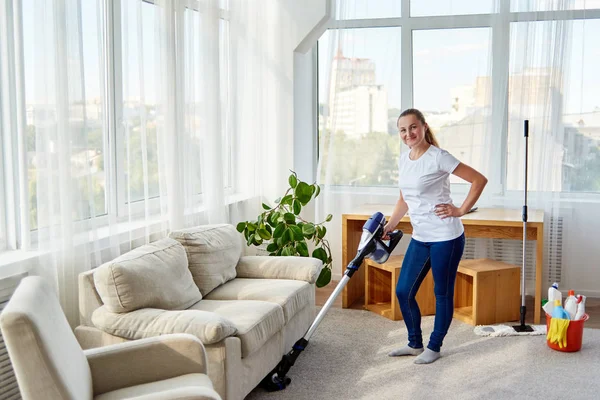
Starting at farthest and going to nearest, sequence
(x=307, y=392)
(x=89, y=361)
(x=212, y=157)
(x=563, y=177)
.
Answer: (x=563, y=177) < (x=212, y=157) < (x=307, y=392) < (x=89, y=361)

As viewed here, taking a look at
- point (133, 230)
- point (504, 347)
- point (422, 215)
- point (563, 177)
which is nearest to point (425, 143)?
point (422, 215)

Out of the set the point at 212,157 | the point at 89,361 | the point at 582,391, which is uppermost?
the point at 212,157

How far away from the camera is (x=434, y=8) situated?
5.69 metres

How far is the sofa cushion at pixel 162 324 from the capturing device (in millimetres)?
2928

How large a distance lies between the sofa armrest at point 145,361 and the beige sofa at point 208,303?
313 mm

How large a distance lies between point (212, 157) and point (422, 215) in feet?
5.28

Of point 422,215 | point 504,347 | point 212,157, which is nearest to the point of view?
point 422,215

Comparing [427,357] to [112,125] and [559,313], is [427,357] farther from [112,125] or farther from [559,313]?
[112,125]

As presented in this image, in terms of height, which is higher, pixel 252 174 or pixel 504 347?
pixel 252 174

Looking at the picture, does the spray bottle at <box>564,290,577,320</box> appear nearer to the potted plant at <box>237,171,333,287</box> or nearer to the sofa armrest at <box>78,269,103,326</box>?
the potted plant at <box>237,171,333,287</box>

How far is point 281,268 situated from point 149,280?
116 centimetres

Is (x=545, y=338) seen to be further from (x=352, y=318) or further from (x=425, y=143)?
(x=425, y=143)

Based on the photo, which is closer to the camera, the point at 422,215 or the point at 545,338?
the point at 422,215

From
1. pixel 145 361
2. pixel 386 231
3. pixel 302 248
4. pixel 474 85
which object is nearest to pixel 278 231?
pixel 302 248
